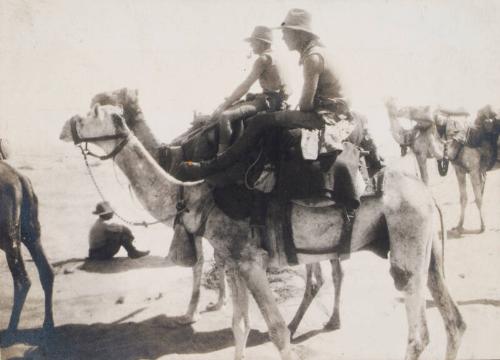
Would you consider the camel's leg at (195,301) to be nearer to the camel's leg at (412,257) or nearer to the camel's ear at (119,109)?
the camel's ear at (119,109)

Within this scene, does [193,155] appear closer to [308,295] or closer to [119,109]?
[119,109]

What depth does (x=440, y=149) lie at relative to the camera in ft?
24.2

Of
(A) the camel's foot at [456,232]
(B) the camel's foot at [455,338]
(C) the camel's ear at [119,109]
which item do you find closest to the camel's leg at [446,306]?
(B) the camel's foot at [455,338]

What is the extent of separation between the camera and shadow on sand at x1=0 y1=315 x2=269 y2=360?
488 cm

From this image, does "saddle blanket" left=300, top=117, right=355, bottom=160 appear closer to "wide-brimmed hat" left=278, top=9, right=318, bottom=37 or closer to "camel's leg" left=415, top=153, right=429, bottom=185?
"wide-brimmed hat" left=278, top=9, right=318, bottom=37

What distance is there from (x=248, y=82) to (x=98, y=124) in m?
1.51

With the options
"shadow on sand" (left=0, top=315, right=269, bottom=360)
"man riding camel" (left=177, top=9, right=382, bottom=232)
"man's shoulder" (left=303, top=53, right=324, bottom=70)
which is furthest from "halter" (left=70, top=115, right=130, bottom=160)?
"shadow on sand" (left=0, top=315, right=269, bottom=360)

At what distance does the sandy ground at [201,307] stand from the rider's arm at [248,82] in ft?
4.50

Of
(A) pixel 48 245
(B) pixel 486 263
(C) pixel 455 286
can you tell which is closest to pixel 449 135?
(B) pixel 486 263

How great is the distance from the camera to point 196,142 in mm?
4316

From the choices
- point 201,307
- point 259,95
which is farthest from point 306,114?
point 201,307

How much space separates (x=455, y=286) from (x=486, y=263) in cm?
105

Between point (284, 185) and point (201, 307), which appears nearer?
point (284, 185)

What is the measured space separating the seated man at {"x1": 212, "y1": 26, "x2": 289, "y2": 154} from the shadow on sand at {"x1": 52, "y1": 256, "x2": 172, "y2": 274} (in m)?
3.54
